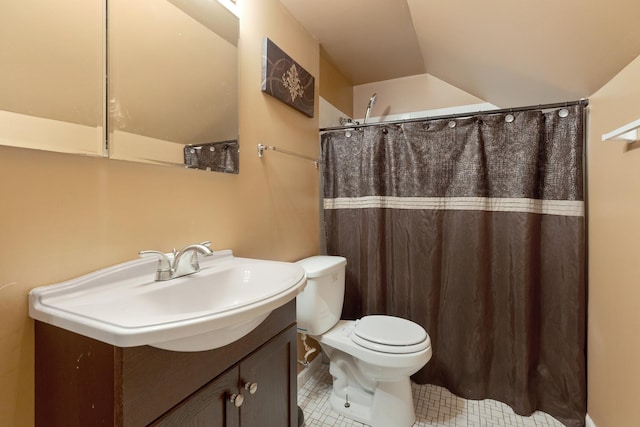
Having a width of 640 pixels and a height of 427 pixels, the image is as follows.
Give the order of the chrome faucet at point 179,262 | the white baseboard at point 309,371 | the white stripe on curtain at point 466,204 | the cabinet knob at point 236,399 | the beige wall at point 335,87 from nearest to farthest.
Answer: the cabinet knob at point 236,399, the chrome faucet at point 179,262, the white stripe on curtain at point 466,204, the white baseboard at point 309,371, the beige wall at point 335,87

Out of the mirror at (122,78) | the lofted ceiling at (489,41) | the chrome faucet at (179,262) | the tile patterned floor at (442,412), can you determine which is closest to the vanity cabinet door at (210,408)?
the chrome faucet at (179,262)

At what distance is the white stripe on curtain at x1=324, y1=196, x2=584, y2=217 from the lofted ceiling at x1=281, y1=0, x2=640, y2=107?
1.80ft

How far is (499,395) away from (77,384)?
1.95m

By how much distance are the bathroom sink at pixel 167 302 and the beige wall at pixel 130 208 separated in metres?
0.06

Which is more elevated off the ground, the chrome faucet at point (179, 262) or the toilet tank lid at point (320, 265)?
the chrome faucet at point (179, 262)

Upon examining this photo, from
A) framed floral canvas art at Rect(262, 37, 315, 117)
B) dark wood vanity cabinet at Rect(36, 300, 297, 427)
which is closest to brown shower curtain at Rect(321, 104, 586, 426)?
framed floral canvas art at Rect(262, 37, 315, 117)

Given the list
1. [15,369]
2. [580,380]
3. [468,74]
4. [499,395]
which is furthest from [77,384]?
[468,74]

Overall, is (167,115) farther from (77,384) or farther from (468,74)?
(468,74)

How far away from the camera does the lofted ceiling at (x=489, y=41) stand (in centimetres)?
106

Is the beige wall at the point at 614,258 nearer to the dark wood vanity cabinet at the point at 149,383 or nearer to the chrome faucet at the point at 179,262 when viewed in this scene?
the dark wood vanity cabinet at the point at 149,383

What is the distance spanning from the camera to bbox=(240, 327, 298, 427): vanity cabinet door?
0.85 metres

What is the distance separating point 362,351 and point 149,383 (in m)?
1.06

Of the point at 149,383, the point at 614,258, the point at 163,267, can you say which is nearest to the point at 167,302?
the point at 163,267

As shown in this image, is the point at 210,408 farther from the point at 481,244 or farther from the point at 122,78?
the point at 481,244
